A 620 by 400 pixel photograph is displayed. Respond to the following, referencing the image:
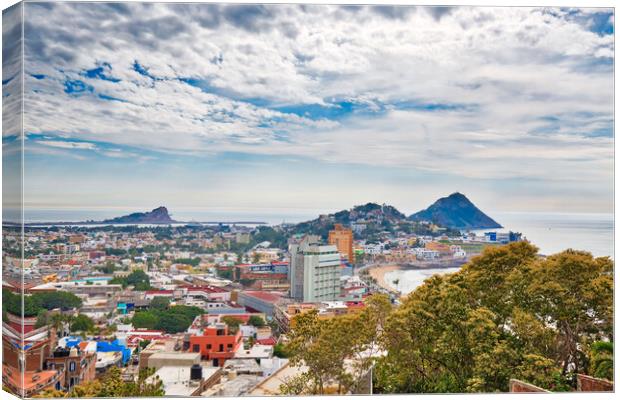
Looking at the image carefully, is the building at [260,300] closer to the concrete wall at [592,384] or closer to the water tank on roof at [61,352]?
the water tank on roof at [61,352]

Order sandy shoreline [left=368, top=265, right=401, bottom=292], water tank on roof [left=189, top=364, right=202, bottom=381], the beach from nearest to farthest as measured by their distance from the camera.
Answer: water tank on roof [left=189, top=364, right=202, bottom=381], the beach, sandy shoreline [left=368, top=265, right=401, bottom=292]

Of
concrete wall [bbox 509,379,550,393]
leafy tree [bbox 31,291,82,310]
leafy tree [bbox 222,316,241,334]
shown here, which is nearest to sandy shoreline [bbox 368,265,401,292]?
leafy tree [bbox 222,316,241,334]

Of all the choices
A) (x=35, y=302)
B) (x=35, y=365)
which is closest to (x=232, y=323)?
(x=35, y=302)

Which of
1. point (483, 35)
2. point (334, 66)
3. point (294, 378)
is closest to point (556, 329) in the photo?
point (294, 378)

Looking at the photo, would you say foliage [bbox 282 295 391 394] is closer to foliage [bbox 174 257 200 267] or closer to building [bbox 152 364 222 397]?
building [bbox 152 364 222 397]

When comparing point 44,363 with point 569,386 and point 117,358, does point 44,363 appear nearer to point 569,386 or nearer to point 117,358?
point 117,358

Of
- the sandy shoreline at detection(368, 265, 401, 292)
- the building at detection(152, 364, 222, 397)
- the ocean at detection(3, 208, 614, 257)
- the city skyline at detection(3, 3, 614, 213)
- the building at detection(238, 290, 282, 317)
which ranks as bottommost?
the building at detection(152, 364, 222, 397)

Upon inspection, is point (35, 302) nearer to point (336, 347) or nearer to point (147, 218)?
point (147, 218)
